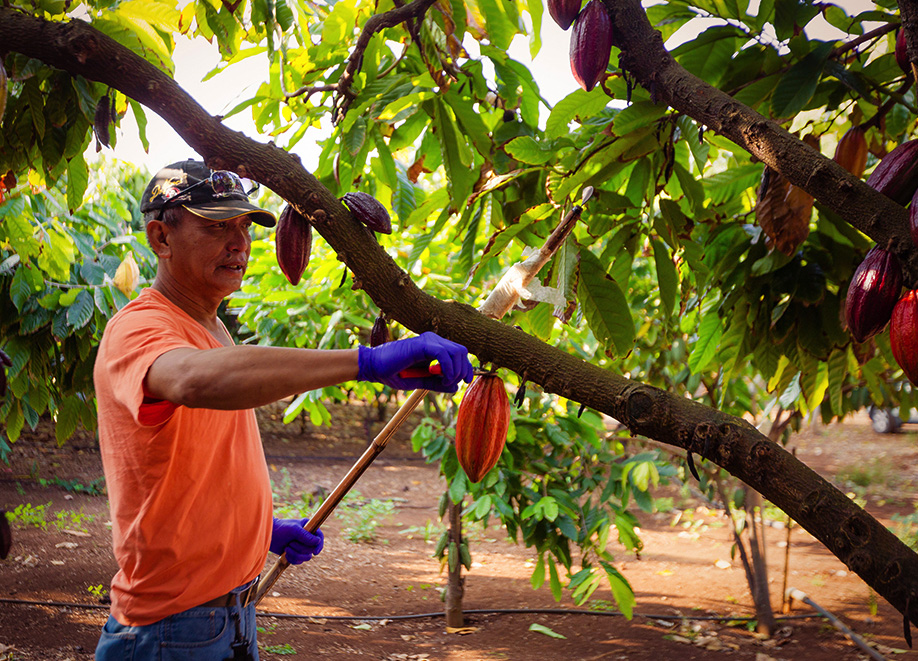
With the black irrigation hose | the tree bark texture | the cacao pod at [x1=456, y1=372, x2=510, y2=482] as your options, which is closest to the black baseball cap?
the tree bark texture

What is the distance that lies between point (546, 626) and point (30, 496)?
5.35 meters

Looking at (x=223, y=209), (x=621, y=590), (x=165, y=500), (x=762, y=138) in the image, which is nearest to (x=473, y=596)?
(x=621, y=590)

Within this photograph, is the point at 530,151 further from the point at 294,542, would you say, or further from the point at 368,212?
the point at 294,542

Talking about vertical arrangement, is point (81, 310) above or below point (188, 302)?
above

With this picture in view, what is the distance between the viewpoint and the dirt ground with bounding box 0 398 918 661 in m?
3.40

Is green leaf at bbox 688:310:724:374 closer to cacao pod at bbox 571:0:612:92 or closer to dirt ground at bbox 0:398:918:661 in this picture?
cacao pod at bbox 571:0:612:92

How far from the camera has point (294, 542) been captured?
5.76 ft

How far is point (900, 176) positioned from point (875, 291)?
0.16m

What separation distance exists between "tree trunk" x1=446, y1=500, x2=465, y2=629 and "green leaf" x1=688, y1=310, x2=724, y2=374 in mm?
A: 1843

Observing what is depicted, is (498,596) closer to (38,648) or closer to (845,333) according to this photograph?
(38,648)

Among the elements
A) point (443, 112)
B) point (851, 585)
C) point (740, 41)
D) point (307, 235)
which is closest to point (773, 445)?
point (307, 235)

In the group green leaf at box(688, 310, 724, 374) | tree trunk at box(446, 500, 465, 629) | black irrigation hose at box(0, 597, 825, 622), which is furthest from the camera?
black irrigation hose at box(0, 597, 825, 622)

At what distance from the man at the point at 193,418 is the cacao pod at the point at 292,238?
0.63 ft

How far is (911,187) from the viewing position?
0.90 meters
